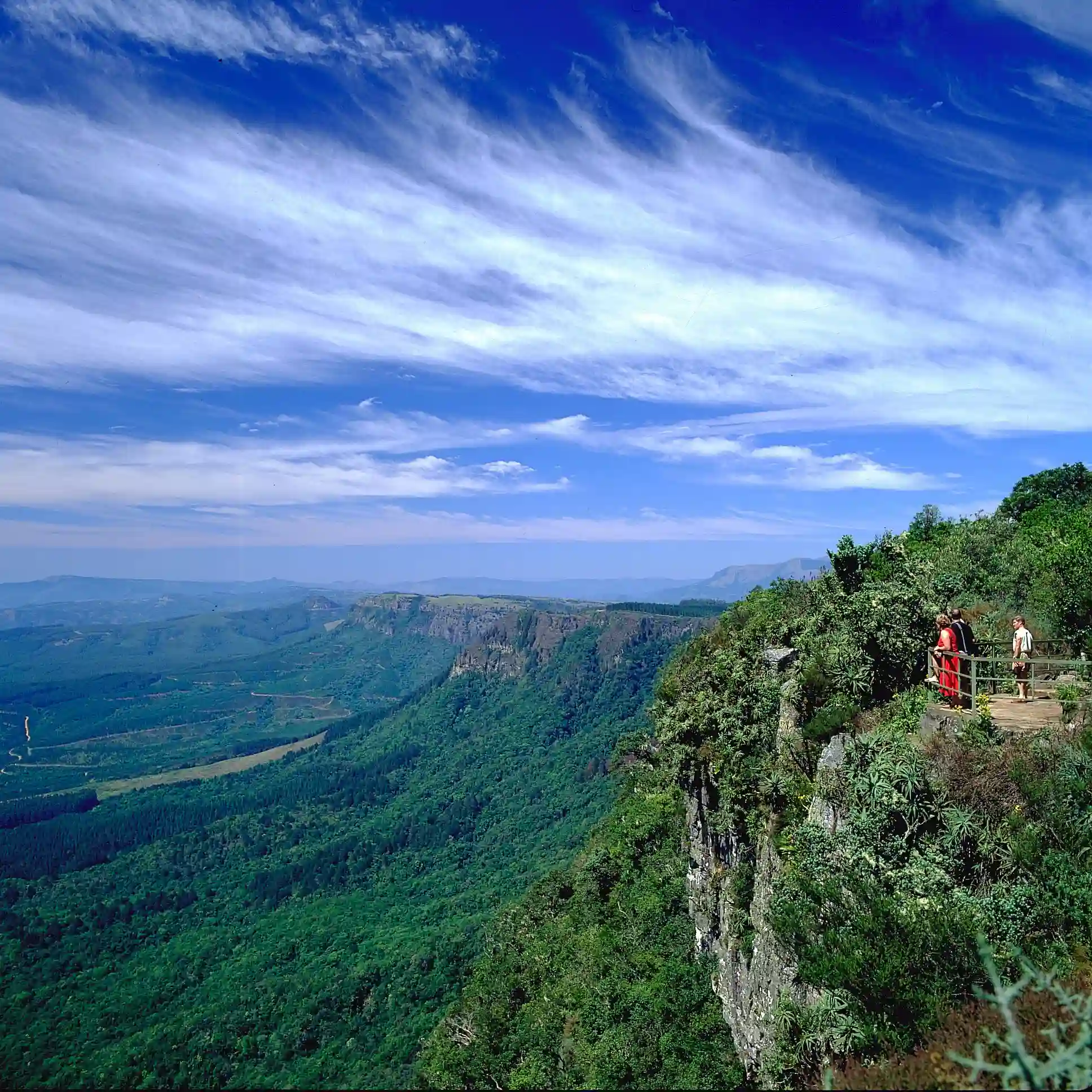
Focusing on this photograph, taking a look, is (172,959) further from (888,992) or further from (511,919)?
(888,992)

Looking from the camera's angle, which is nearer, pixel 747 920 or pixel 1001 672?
pixel 1001 672

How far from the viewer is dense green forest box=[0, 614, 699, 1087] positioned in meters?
53.9

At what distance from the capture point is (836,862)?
42.0 ft

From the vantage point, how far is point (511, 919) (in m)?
42.9

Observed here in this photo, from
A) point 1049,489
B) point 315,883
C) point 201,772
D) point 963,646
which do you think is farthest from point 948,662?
point 201,772

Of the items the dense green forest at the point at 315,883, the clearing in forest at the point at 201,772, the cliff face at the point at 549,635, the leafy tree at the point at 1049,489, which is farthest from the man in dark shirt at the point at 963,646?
the clearing in forest at the point at 201,772

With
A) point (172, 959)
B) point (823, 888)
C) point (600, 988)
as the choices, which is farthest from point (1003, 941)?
point (172, 959)

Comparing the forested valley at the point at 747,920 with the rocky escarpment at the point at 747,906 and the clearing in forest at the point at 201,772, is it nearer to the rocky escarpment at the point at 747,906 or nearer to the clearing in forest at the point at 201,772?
the rocky escarpment at the point at 747,906

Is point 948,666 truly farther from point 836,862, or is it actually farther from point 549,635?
point 549,635

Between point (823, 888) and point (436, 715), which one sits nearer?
point (823, 888)

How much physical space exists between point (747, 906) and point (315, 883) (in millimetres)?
90993

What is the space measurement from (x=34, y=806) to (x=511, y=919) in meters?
156

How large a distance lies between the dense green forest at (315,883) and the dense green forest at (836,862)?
4523 mm

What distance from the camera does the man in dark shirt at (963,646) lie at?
14.4 metres
